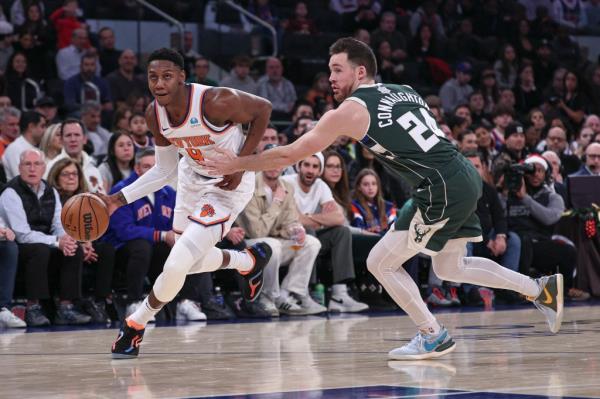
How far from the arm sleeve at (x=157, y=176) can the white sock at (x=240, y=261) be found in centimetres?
92

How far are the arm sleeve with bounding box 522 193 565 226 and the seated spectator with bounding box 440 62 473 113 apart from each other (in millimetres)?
4850

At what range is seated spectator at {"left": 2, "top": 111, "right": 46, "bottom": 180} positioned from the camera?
10195 mm

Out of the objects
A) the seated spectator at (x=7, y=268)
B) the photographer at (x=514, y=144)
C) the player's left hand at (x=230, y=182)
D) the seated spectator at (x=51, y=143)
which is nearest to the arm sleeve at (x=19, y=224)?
the seated spectator at (x=7, y=268)

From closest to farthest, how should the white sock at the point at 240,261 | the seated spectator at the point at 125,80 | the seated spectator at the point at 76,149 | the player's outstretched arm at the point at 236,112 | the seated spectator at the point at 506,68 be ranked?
1. the player's outstretched arm at the point at 236,112
2. the white sock at the point at 240,261
3. the seated spectator at the point at 76,149
4. the seated spectator at the point at 125,80
5. the seated spectator at the point at 506,68

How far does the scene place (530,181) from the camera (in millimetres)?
11938

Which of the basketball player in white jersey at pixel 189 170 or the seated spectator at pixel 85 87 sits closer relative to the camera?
the basketball player in white jersey at pixel 189 170

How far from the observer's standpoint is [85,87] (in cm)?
1295

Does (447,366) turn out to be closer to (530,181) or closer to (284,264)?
(284,264)

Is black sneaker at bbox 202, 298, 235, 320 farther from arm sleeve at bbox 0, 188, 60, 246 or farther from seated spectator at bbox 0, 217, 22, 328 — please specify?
seated spectator at bbox 0, 217, 22, 328

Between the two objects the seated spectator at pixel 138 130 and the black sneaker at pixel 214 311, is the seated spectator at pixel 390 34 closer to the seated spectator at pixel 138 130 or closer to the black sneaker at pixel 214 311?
the seated spectator at pixel 138 130

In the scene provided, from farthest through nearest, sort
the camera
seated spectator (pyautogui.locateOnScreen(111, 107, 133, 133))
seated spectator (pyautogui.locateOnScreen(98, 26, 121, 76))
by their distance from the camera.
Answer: seated spectator (pyautogui.locateOnScreen(98, 26, 121, 76)) → the camera → seated spectator (pyautogui.locateOnScreen(111, 107, 133, 133))

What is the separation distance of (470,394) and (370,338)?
303cm

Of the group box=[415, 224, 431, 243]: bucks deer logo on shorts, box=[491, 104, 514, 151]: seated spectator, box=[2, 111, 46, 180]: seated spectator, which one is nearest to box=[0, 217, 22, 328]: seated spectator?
box=[2, 111, 46, 180]: seated spectator

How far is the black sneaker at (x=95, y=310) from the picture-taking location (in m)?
9.48
